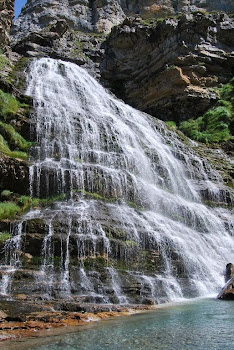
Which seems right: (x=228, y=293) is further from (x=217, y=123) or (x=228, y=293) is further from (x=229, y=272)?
(x=217, y=123)

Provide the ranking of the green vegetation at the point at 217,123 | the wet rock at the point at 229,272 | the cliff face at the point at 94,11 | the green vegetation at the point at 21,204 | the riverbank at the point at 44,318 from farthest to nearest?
the cliff face at the point at 94,11
the green vegetation at the point at 217,123
the wet rock at the point at 229,272
the green vegetation at the point at 21,204
the riverbank at the point at 44,318

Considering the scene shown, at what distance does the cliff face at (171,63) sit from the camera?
3409 cm

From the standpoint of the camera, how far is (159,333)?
6.19m

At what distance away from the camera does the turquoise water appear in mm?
5410

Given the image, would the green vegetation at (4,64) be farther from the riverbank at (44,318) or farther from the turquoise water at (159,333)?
the turquoise water at (159,333)

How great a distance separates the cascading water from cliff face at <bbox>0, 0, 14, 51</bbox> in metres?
7.99

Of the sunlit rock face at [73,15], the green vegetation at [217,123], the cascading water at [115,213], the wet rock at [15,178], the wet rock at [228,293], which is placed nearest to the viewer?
the wet rock at [228,293]

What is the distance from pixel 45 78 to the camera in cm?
2512

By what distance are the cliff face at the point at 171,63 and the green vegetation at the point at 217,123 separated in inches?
50.1

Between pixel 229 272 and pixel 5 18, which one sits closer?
pixel 229 272

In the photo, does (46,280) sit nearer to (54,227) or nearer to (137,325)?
(54,227)

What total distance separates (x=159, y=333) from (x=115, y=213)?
741cm

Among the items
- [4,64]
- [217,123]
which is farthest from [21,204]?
[217,123]

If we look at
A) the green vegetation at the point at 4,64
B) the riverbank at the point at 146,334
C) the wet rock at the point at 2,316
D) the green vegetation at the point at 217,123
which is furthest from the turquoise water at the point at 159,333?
the green vegetation at the point at 217,123
